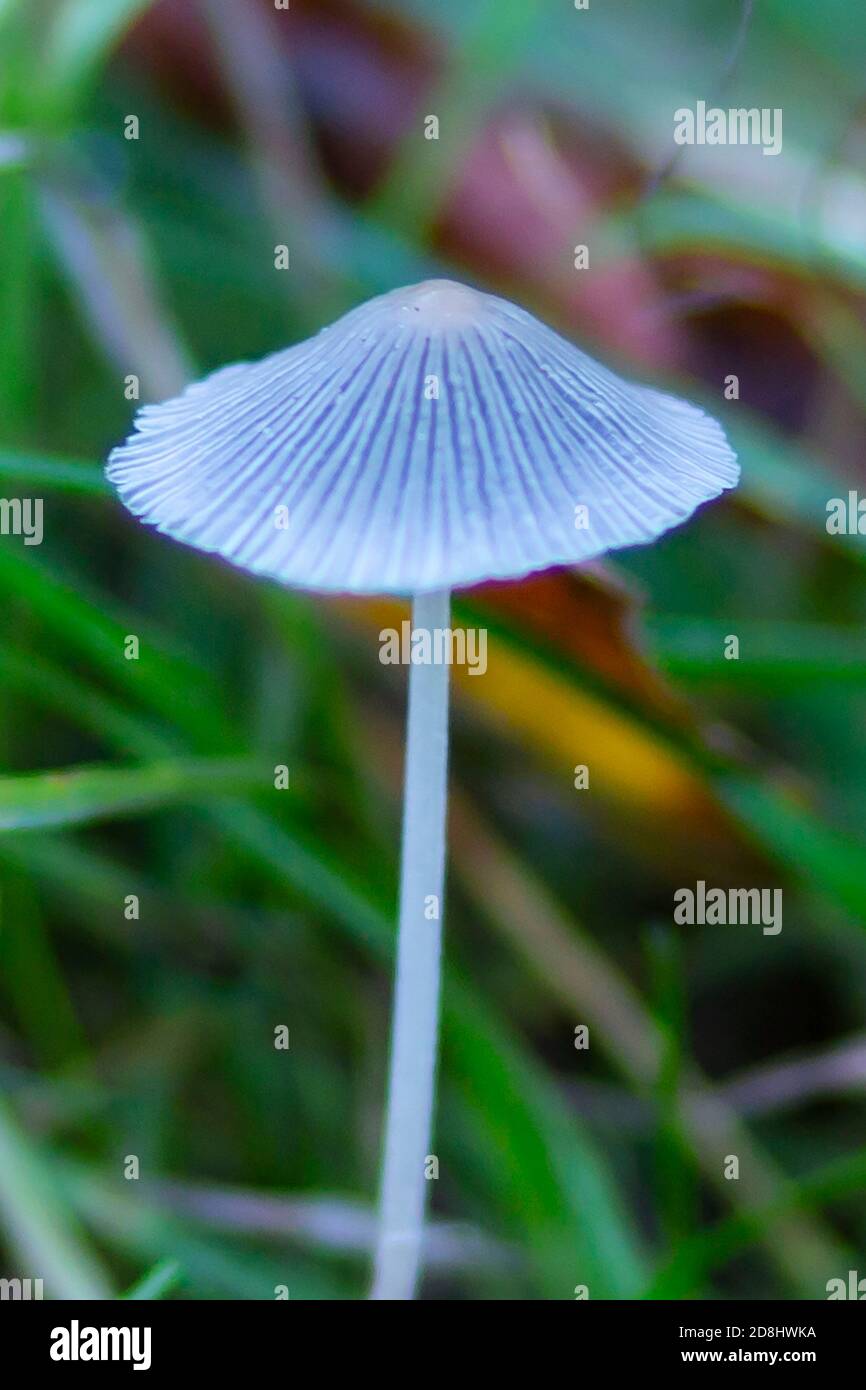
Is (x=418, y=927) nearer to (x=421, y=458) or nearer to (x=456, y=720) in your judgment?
(x=421, y=458)

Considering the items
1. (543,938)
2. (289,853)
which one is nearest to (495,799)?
(543,938)

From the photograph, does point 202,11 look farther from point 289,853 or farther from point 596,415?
point 596,415

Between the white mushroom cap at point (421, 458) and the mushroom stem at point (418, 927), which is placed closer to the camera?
the white mushroom cap at point (421, 458)

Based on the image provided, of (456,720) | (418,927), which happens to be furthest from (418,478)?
(456,720)

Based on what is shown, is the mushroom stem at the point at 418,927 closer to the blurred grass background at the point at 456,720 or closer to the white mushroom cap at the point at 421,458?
the white mushroom cap at the point at 421,458

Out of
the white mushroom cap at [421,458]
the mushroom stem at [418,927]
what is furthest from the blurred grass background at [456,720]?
the white mushroom cap at [421,458]

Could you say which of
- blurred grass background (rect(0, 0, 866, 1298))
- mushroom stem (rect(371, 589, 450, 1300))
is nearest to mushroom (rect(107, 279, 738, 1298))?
mushroom stem (rect(371, 589, 450, 1300))

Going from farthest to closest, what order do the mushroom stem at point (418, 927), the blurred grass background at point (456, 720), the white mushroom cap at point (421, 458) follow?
the blurred grass background at point (456, 720) → the mushroom stem at point (418, 927) → the white mushroom cap at point (421, 458)
